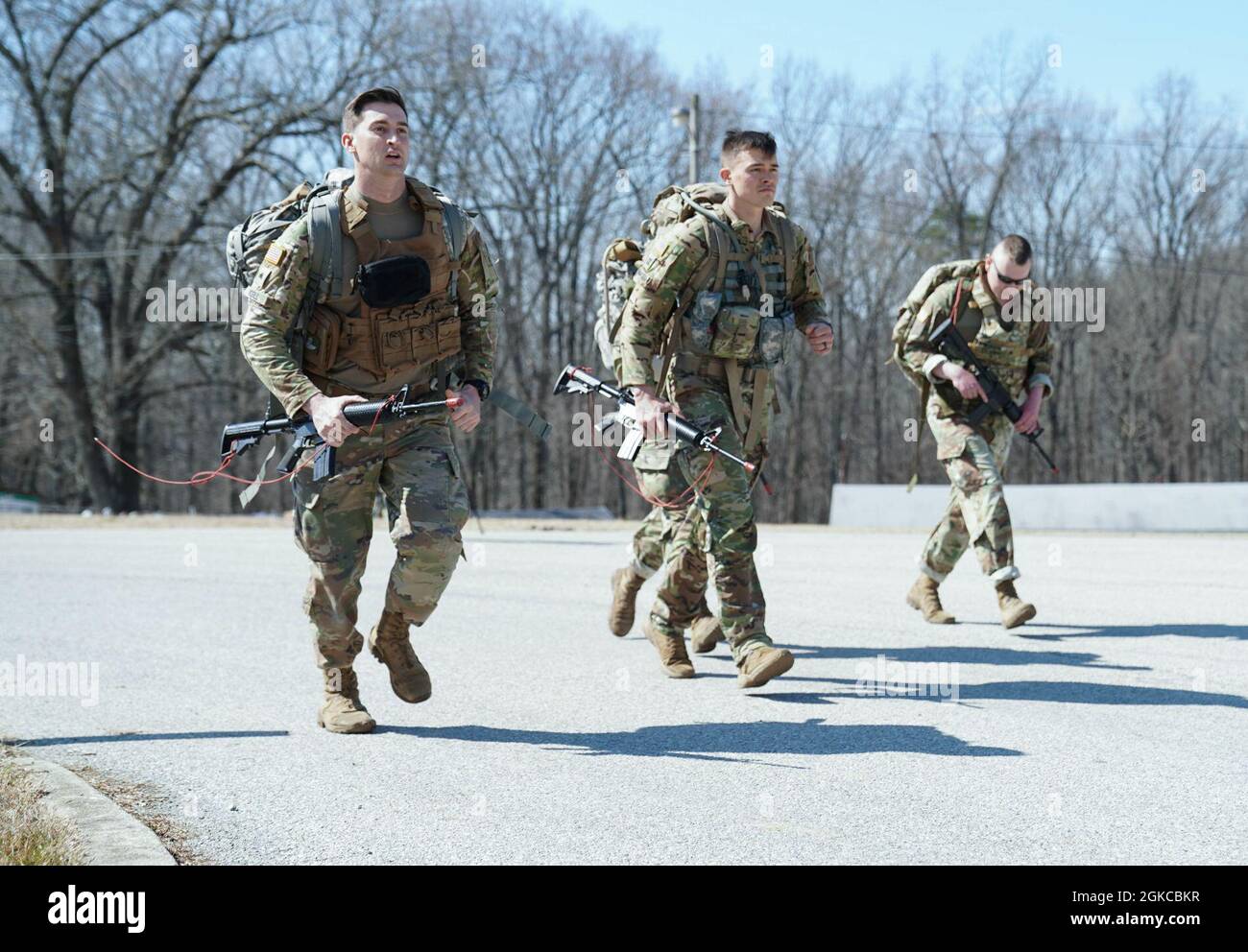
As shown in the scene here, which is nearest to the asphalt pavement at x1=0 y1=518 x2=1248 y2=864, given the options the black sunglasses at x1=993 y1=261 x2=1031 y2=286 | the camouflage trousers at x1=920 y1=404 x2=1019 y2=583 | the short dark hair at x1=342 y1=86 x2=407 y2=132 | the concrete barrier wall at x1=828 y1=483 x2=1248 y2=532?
the camouflage trousers at x1=920 y1=404 x2=1019 y2=583

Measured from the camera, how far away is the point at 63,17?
2966cm

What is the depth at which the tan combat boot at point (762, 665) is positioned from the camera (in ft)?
19.0

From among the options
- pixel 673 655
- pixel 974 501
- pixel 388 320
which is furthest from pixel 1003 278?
pixel 388 320

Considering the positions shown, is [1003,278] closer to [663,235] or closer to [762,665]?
[663,235]

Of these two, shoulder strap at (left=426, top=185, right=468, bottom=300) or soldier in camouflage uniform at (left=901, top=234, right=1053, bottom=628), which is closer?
shoulder strap at (left=426, top=185, right=468, bottom=300)

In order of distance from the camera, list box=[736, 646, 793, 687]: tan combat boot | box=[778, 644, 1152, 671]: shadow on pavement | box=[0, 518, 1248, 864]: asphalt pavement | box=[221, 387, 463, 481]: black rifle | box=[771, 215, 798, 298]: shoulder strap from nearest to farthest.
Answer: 1. box=[0, 518, 1248, 864]: asphalt pavement
2. box=[221, 387, 463, 481]: black rifle
3. box=[736, 646, 793, 687]: tan combat boot
4. box=[771, 215, 798, 298]: shoulder strap
5. box=[778, 644, 1152, 671]: shadow on pavement

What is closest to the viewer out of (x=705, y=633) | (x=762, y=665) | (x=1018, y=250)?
(x=762, y=665)

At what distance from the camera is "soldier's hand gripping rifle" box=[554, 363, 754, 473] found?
6027mm

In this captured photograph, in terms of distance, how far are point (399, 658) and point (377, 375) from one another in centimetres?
113

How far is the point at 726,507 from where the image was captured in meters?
6.11

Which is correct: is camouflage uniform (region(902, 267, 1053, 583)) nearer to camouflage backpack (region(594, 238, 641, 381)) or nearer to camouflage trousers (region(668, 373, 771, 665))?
camouflage backpack (region(594, 238, 641, 381))

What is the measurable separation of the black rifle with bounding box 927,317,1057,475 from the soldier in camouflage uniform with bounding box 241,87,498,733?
3654 mm

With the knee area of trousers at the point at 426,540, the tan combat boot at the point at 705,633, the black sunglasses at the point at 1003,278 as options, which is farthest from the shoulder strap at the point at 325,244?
the black sunglasses at the point at 1003,278
